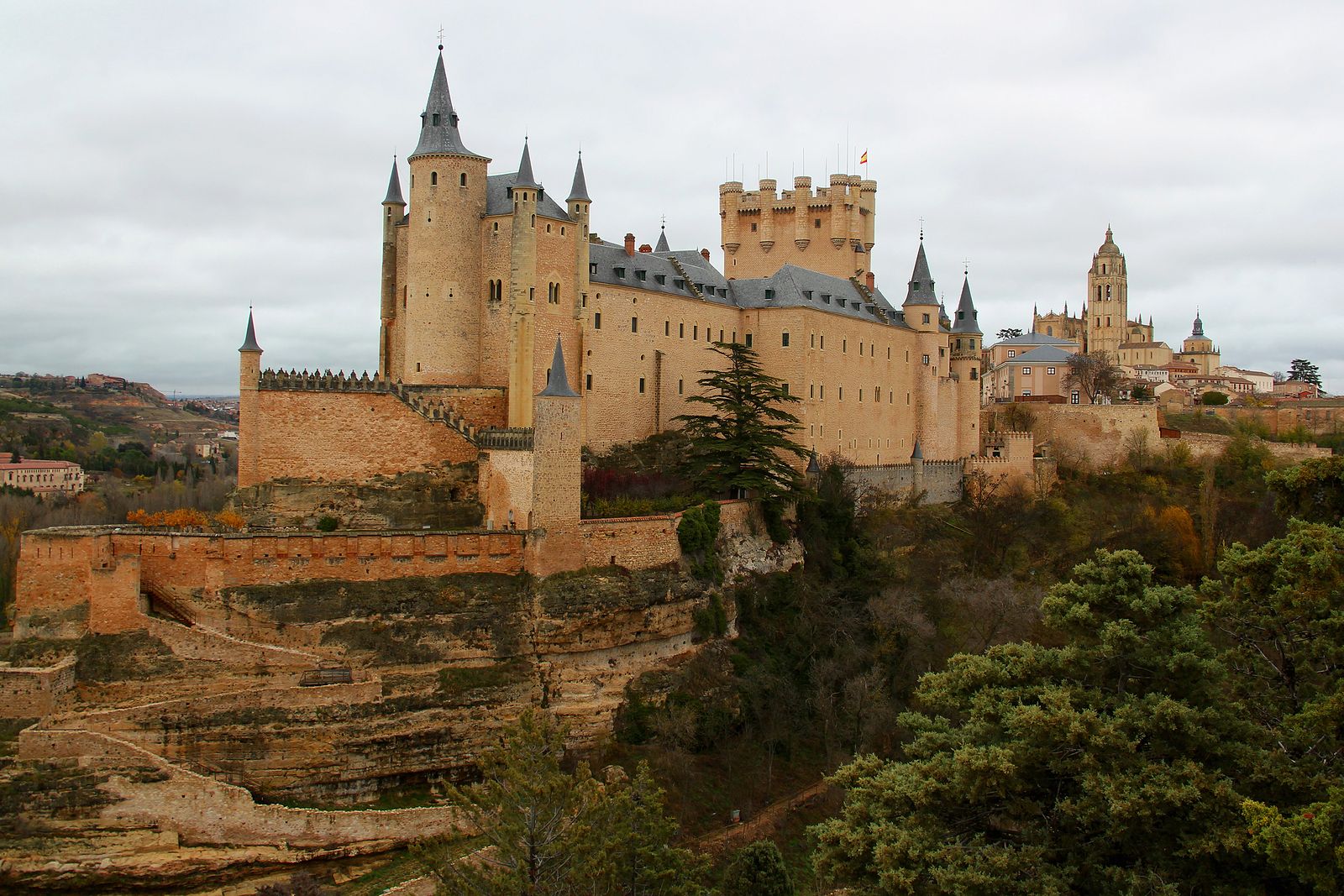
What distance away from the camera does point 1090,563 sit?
20938mm

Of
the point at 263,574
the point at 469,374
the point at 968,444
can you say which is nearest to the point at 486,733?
the point at 263,574

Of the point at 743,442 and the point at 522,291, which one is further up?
the point at 522,291

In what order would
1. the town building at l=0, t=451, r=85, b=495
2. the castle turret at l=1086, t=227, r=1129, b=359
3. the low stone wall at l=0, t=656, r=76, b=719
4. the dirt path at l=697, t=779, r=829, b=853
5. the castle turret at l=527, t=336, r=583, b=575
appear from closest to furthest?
the low stone wall at l=0, t=656, r=76, b=719 < the dirt path at l=697, t=779, r=829, b=853 < the castle turret at l=527, t=336, r=583, b=575 < the town building at l=0, t=451, r=85, b=495 < the castle turret at l=1086, t=227, r=1129, b=359

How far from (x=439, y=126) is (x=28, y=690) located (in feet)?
78.9

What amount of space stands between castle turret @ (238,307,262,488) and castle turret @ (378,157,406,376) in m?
7.21

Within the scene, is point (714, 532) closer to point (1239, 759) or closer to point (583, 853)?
point (583, 853)

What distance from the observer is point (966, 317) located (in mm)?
63219

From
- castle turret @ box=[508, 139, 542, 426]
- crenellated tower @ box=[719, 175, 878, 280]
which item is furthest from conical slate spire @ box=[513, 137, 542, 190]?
crenellated tower @ box=[719, 175, 878, 280]

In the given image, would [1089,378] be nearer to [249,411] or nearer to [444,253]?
[444,253]

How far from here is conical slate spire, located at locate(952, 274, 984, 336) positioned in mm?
63000

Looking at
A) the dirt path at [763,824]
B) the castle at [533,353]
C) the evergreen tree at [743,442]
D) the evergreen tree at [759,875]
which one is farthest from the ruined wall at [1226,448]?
the evergreen tree at [759,875]

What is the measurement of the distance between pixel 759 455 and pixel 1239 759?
86.4 ft

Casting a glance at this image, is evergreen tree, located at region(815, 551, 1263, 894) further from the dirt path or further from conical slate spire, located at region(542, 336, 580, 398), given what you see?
conical slate spire, located at region(542, 336, 580, 398)

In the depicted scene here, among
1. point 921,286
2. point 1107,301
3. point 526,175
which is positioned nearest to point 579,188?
point 526,175
